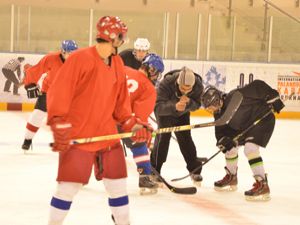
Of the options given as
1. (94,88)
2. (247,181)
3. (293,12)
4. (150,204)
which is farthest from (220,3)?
(94,88)

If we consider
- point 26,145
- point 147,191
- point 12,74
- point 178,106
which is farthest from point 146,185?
point 12,74

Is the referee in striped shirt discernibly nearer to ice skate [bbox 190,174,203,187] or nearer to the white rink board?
the white rink board

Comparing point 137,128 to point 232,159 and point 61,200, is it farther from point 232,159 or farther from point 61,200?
point 232,159

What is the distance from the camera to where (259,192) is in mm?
4926

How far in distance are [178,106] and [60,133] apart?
196 centimetres

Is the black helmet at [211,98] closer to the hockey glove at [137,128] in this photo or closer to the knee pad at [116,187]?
the hockey glove at [137,128]

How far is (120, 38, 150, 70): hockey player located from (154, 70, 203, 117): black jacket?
95 cm

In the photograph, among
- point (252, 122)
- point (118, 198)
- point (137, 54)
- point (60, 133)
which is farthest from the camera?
point (137, 54)

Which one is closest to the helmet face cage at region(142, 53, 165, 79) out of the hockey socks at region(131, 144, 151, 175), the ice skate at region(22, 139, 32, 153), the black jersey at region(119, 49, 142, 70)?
the hockey socks at region(131, 144, 151, 175)

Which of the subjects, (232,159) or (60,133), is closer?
(60,133)

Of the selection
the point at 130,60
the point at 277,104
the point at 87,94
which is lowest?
the point at 277,104

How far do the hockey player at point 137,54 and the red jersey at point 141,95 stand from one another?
4.87 ft

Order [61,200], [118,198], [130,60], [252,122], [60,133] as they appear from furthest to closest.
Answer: [130,60], [252,122], [118,198], [61,200], [60,133]

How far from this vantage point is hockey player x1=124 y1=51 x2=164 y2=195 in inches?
171
